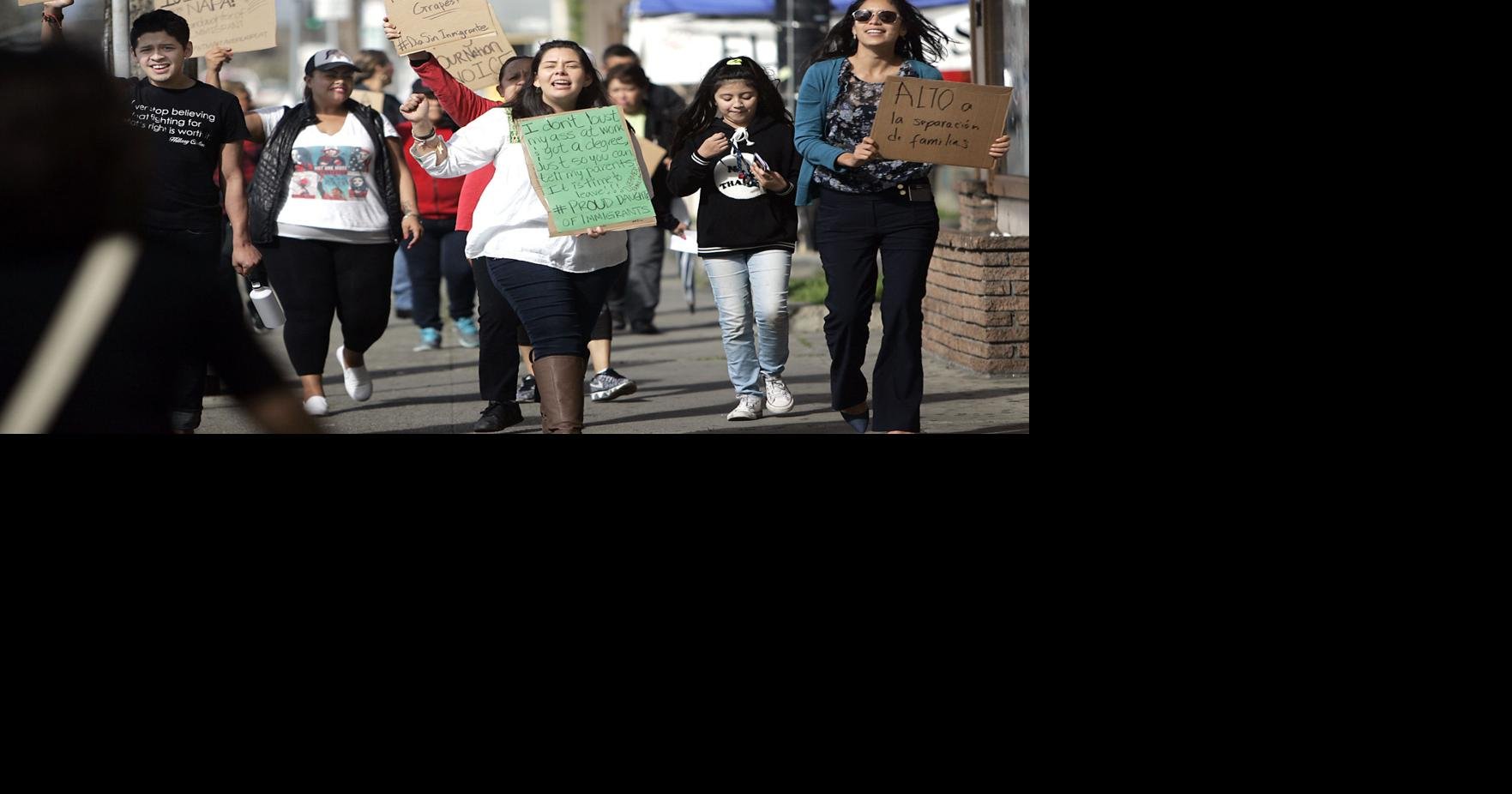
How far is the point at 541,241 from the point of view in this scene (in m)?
6.24

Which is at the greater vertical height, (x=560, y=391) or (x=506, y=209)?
(x=506, y=209)

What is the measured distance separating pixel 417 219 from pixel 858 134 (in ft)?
8.12

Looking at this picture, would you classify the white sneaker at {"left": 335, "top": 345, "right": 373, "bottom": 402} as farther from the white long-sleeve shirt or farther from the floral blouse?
the floral blouse

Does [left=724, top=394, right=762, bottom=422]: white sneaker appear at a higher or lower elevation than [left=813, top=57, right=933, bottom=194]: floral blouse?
lower

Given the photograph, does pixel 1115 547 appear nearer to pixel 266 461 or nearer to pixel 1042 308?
pixel 1042 308

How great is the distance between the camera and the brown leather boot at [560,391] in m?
6.11

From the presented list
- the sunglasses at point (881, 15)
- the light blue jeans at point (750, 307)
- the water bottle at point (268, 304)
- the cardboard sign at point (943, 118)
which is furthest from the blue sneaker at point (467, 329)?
the cardboard sign at point (943, 118)

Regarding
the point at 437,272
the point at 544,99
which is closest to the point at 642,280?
the point at 437,272

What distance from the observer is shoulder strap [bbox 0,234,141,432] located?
2.92 m

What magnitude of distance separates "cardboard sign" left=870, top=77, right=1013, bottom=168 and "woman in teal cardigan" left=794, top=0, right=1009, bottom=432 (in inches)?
20.2

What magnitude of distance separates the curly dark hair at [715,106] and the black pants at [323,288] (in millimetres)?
1336

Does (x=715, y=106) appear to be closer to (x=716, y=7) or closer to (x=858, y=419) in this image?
(x=858, y=419)

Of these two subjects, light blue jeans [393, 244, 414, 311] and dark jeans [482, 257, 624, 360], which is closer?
dark jeans [482, 257, 624, 360]

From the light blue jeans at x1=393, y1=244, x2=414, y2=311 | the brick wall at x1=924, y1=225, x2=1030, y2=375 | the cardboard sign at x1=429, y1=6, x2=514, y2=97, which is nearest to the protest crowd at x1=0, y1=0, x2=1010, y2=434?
the cardboard sign at x1=429, y1=6, x2=514, y2=97
